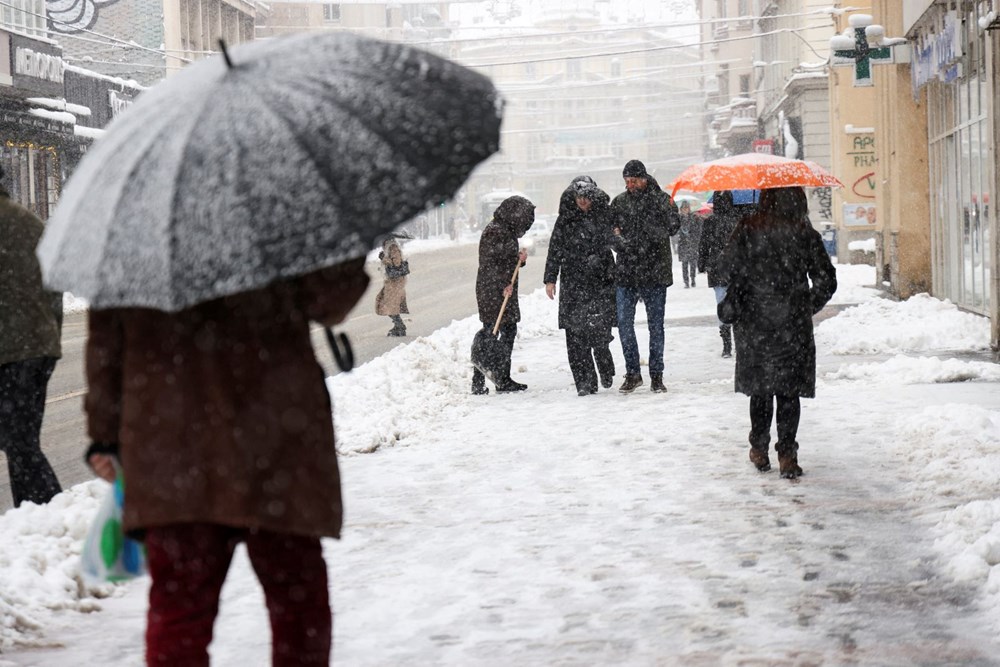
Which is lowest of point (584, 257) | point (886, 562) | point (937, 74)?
point (886, 562)

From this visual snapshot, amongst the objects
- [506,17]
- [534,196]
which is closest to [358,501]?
[506,17]

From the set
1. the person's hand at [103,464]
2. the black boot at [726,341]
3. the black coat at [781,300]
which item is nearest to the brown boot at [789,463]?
the black coat at [781,300]

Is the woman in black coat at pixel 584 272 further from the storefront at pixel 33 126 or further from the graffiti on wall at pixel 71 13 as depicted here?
the graffiti on wall at pixel 71 13

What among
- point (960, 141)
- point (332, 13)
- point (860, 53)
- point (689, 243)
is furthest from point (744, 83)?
point (960, 141)

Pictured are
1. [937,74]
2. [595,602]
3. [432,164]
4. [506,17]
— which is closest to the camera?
[432,164]

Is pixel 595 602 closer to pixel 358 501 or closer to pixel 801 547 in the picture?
pixel 801 547

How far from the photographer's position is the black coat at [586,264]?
38.5 feet

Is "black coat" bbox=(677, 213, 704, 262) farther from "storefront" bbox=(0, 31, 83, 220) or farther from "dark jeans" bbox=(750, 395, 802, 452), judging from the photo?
"dark jeans" bbox=(750, 395, 802, 452)

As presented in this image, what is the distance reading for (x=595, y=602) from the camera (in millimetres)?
5379

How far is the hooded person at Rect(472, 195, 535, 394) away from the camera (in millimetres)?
12242

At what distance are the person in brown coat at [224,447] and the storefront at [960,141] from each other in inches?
480

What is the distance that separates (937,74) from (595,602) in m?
15.6

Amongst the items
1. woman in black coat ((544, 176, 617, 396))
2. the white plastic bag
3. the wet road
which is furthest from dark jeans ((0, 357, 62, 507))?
woman in black coat ((544, 176, 617, 396))

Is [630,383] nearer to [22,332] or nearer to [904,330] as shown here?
[904,330]
